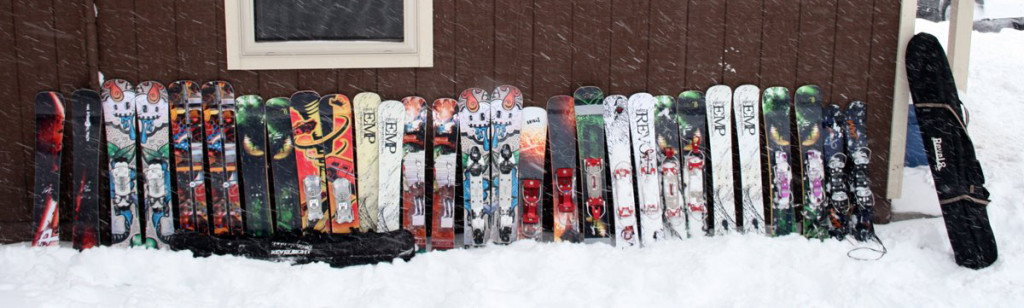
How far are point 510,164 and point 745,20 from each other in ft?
4.00

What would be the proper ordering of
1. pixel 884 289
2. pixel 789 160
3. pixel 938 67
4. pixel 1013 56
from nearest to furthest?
pixel 884 289 < pixel 938 67 < pixel 789 160 < pixel 1013 56

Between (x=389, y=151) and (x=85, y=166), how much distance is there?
4.32 feet

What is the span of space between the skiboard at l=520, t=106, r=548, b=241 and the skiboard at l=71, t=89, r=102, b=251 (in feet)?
6.03

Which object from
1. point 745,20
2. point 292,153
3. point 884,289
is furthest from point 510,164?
point 884,289

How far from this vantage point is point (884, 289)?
2.76 metres

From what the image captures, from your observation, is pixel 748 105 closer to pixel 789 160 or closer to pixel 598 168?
pixel 789 160

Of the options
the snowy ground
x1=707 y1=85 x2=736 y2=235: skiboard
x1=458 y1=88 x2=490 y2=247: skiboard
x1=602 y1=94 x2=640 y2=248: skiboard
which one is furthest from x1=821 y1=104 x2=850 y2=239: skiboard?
x1=458 y1=88 x2=490 y2=247: skiboard

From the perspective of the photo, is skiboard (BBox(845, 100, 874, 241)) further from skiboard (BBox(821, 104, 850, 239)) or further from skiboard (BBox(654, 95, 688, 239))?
skiboard (BBox(654, 95, 688, 239))

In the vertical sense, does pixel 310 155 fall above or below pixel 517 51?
below

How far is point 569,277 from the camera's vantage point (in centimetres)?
282

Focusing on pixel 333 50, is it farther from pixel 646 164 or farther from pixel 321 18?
pixel 646 164

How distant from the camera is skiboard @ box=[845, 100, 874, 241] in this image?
3289 mm

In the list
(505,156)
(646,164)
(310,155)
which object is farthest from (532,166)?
(310,155)

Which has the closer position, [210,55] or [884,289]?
[884,289]
